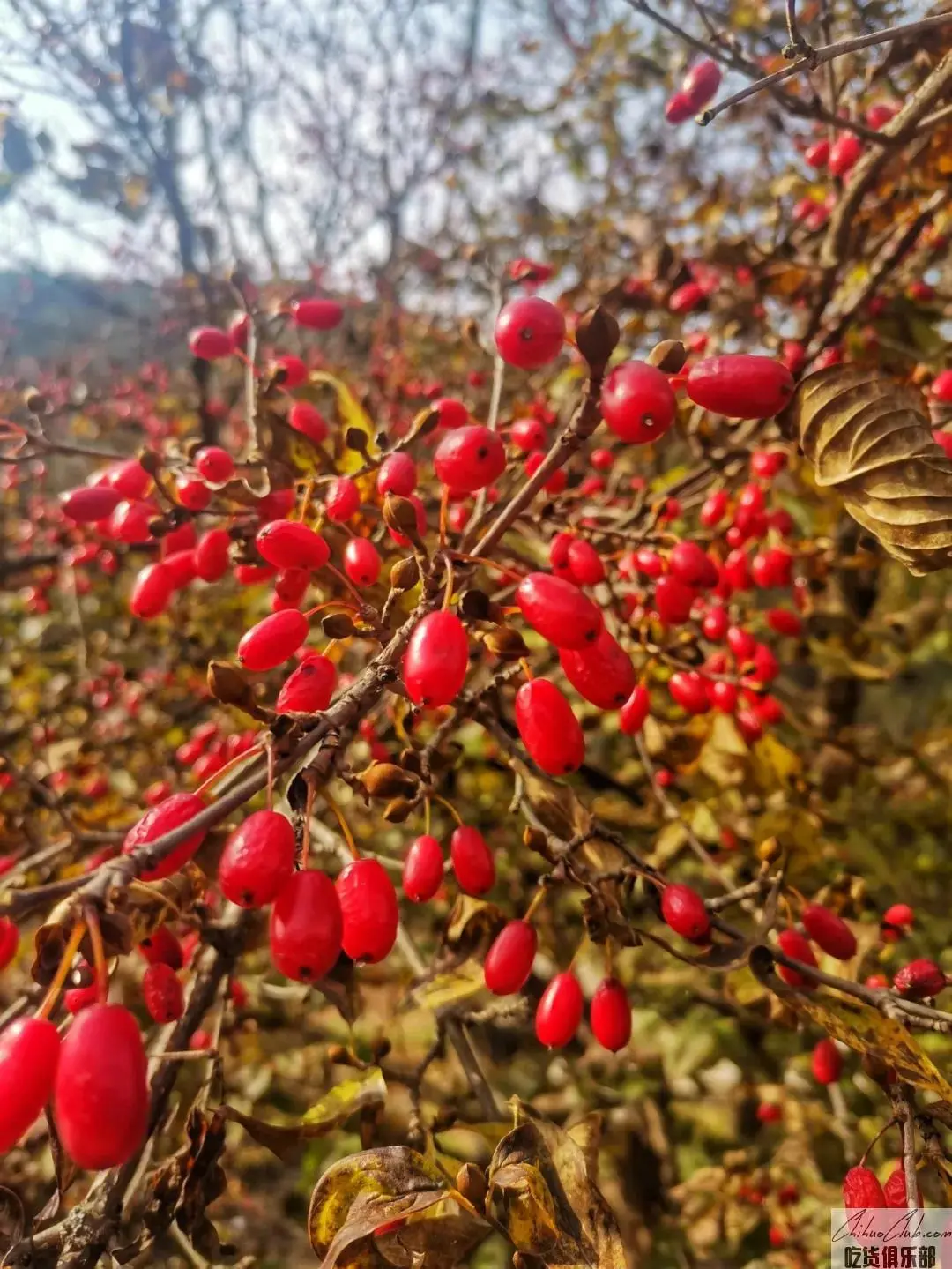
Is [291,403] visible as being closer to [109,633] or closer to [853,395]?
[853,395]

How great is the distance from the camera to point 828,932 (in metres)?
1.39

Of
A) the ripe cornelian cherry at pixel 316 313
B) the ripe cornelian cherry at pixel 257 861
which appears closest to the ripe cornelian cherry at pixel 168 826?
the ripe cornelian cherry at pixel 257 861

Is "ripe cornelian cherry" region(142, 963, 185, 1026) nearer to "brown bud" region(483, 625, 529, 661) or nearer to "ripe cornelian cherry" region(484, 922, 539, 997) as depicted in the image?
"ripe cornelian cherry" region(484, 922, 539, 997)

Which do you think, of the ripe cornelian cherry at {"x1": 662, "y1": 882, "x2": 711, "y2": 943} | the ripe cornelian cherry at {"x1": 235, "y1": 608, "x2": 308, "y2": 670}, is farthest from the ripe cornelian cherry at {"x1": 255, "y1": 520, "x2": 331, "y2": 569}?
the ripe cornelian cherry at {"x1": 662, "y1": 882, "x2": 711, "y2": 943}

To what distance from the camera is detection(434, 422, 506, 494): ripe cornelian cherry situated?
1140 mm

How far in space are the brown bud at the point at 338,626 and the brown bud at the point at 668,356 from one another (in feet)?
1.76

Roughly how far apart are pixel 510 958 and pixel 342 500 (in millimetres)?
855

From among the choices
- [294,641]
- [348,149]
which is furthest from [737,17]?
[348,149]

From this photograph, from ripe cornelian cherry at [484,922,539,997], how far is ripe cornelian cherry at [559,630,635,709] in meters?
0.45

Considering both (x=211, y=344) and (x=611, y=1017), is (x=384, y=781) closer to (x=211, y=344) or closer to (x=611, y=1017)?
(x=611, y=1017)

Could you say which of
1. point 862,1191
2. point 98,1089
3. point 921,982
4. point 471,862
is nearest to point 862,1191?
point 862,1191

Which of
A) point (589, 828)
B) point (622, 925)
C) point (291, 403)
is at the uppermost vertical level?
point (291, 403)

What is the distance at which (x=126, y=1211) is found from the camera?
1.38 m

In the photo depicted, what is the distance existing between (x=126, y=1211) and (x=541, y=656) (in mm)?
→ 2035
